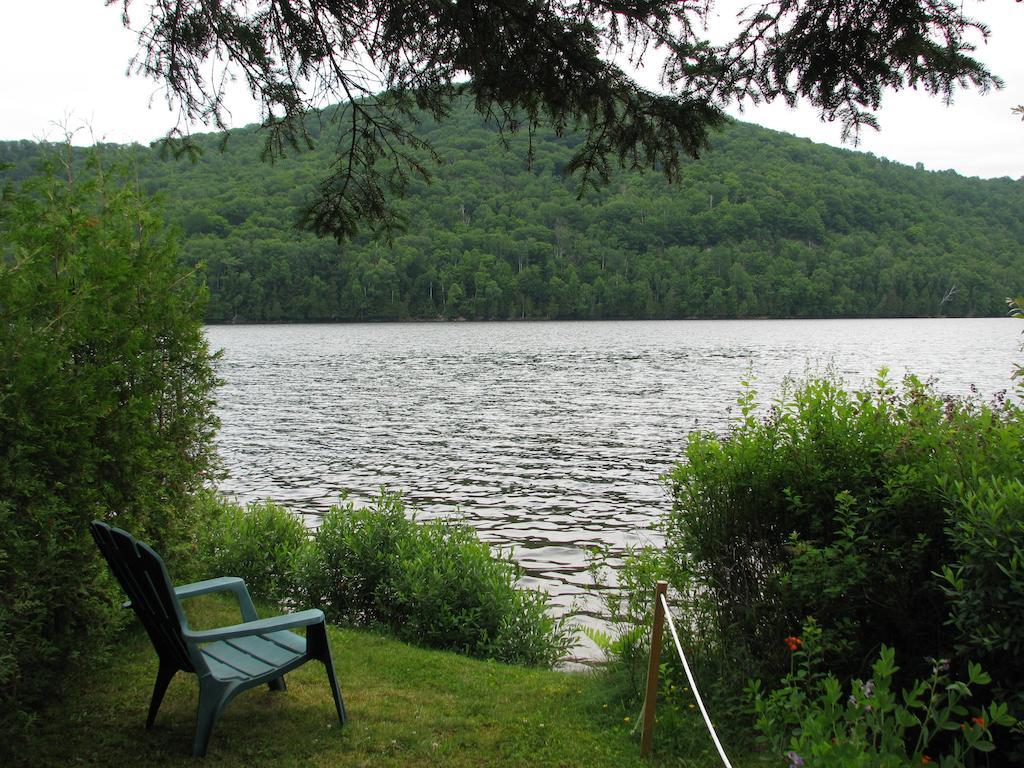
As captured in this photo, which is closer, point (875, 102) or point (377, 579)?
point (875, 102)

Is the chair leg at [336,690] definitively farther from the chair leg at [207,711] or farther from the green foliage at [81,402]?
the green foliage at [81,402]

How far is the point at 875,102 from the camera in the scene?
467cm

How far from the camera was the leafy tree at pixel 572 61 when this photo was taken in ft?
14.7

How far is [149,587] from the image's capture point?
3.78 meters

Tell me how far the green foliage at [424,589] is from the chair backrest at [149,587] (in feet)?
8.53

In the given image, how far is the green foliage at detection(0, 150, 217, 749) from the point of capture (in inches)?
147

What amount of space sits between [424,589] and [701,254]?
113640 millimetres

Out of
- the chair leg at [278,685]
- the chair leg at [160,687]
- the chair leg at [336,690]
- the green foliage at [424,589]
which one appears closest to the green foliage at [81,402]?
the chair leg at [160,687]

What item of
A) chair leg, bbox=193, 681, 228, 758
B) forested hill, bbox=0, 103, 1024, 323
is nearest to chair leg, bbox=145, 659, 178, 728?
chair leg, bbox=193, 681, 228, 758

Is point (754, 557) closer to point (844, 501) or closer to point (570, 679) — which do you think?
point (844, 501)

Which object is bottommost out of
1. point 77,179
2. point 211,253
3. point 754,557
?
point 754,557

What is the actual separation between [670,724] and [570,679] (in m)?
1.28

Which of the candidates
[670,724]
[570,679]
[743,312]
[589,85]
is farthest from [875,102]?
[743,312]

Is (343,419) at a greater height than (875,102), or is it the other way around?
(875,102)
